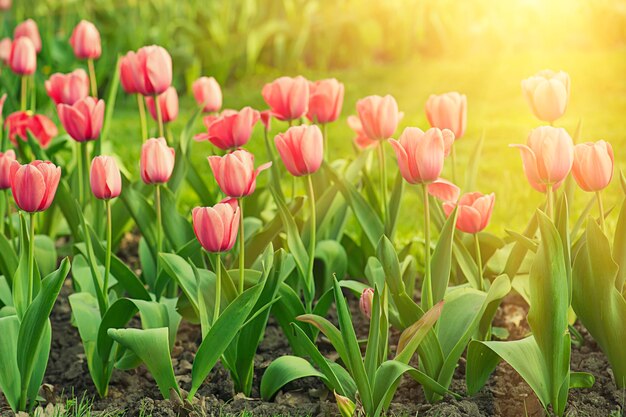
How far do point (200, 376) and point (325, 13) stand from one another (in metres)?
4.91

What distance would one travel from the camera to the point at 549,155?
2064 millimetres

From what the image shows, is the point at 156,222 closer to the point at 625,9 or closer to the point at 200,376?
the point at 200,376

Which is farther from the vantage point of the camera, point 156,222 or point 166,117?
point 166,117

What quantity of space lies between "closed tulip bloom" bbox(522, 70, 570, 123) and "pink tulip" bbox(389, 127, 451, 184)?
45cm

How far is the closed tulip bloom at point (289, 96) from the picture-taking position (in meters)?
2.61

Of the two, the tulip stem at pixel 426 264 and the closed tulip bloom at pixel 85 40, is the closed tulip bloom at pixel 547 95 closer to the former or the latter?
the tulip stem at pixel 426 264

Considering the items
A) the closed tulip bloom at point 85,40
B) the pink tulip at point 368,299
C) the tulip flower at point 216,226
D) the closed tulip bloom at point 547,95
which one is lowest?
the pink tulip at point 368,299

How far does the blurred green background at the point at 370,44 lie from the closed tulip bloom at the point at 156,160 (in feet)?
10.2

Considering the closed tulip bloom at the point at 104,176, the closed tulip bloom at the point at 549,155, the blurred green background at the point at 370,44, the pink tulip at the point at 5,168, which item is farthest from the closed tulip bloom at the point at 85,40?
the blurred green background at the point at 370,44

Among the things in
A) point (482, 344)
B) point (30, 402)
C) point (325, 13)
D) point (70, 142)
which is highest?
point (325, 13)

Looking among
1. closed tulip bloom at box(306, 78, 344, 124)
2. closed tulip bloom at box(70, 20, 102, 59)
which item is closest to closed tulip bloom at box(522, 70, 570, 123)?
closed tulip bloom at box(306, 78, 344, 124)

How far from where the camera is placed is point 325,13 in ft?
22.3

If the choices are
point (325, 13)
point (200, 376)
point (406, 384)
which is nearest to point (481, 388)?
point (406, 384)

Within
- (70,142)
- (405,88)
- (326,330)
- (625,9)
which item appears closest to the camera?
(326,330)
